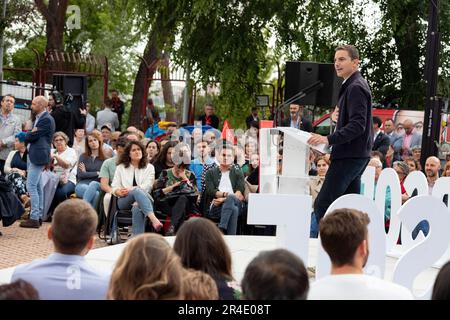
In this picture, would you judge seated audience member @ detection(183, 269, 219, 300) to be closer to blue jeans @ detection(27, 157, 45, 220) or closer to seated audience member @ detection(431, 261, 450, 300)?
seated audience member @ detection(431, 261, 450, 300)

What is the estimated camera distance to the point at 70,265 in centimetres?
447

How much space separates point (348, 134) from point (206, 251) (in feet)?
9.65

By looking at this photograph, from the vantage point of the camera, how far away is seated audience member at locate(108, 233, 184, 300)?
3.82 metres

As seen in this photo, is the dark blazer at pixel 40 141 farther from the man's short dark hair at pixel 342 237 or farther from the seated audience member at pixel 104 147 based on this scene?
the man's short dark hair at pixel 342 237

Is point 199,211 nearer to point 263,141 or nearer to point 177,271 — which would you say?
point 263,141

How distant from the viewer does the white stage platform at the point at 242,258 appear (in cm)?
782

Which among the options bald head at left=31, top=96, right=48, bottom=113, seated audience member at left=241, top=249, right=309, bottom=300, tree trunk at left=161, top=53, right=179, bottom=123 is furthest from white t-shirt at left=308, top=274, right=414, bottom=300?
tree trunk at left=161, top=53, right=179, bottom=123

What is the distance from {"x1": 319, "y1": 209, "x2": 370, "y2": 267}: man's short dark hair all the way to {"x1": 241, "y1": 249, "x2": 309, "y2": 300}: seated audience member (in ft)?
2.86

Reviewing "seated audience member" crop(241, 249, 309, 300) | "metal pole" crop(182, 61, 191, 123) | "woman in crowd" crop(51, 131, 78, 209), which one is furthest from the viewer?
"metal pole" crop(182, 61, 191, 123)

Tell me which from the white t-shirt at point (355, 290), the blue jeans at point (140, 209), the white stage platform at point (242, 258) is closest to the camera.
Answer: the white t-shirt at point (355, 290)

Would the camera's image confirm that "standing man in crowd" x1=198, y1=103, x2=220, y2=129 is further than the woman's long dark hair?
Yes

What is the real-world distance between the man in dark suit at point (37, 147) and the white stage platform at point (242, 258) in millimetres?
3338

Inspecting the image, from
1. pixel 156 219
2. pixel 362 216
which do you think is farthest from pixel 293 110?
pixel 362 216

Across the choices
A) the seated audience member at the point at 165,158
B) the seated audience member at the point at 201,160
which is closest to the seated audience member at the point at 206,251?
the seated audience member at the point at 165,158
